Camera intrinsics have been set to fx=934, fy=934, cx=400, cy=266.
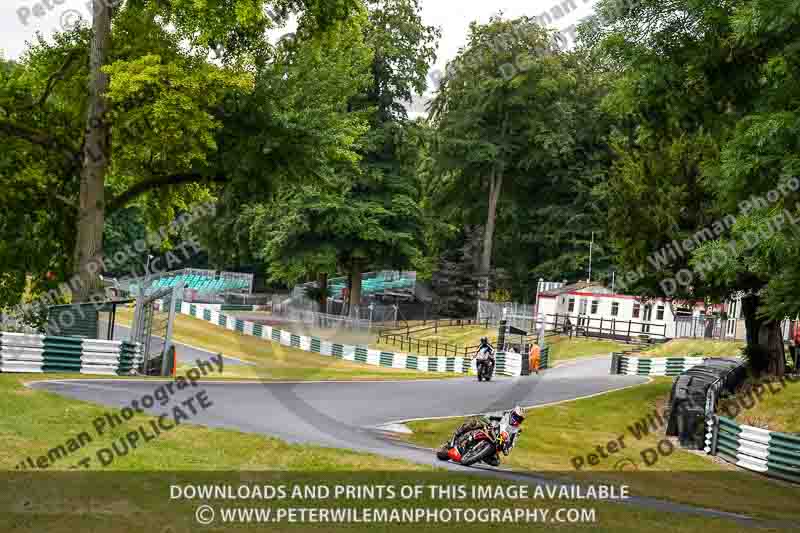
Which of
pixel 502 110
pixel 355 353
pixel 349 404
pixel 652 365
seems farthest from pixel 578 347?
pixel 349 404

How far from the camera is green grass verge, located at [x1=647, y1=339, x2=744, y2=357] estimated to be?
143ft

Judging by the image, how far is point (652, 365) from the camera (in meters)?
40.8

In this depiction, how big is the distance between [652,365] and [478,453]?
2837cm

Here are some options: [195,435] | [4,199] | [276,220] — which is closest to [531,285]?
[276,220]

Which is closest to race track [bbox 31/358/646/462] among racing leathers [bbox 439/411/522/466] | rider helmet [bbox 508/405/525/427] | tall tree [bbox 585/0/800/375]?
racing leathers [bbox 439/411/522/466]

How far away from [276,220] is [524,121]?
21445 millimetres

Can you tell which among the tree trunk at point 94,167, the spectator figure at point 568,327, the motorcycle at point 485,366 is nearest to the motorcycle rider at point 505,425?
the tree trunk at point 94,167

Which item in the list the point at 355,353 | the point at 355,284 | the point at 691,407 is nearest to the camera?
the point at 691,407

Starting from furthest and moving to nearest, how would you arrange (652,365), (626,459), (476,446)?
(652,365)
(626,459)
(476,446)

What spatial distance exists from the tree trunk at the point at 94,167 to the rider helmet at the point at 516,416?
49.4 ft

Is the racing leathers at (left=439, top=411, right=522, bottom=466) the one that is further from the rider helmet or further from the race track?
the race track

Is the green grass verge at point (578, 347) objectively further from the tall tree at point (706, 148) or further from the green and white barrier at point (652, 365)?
the tall tree at point (706, 148)

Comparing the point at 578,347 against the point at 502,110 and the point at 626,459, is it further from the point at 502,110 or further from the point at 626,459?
the point at 626,459

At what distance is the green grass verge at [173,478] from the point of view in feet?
31.5
